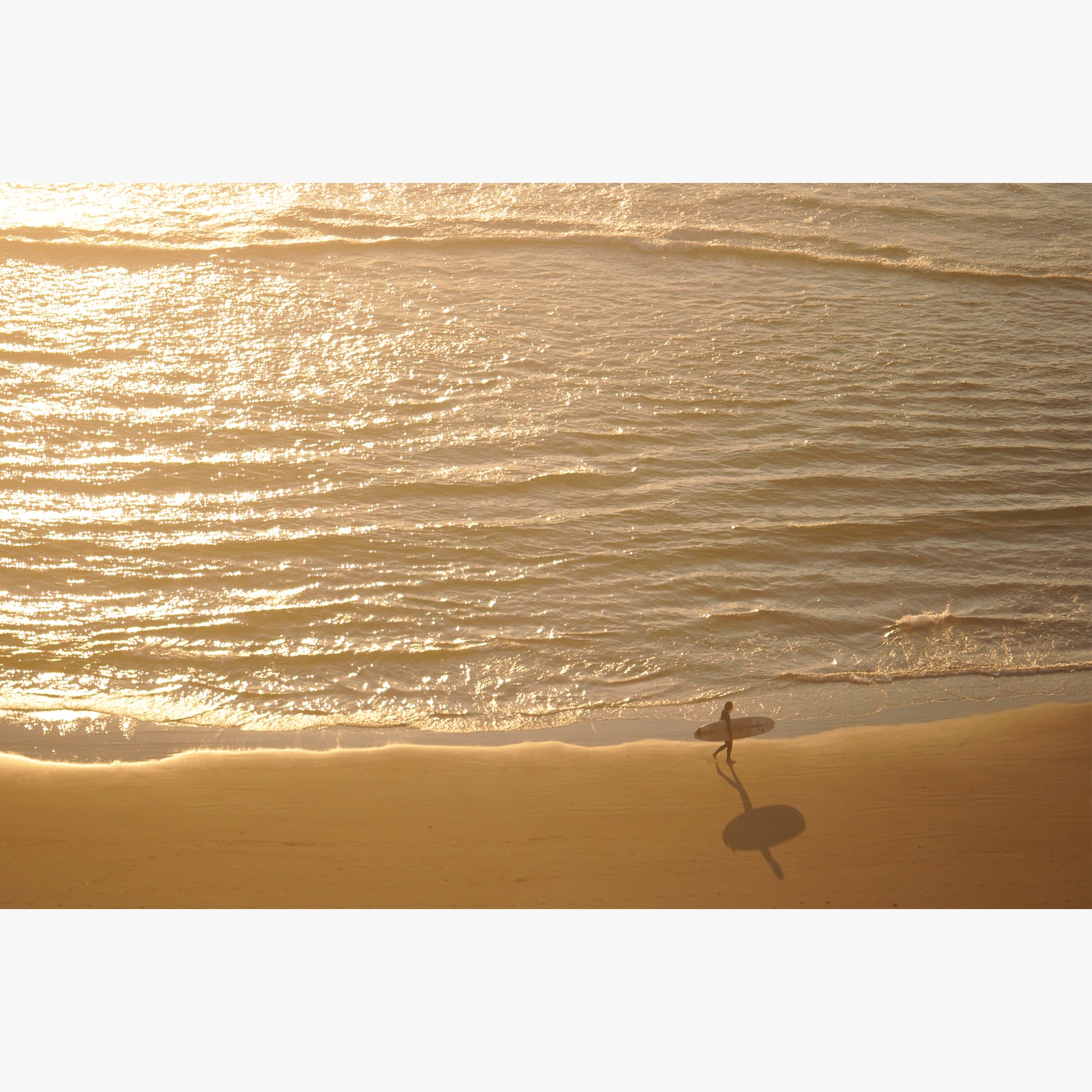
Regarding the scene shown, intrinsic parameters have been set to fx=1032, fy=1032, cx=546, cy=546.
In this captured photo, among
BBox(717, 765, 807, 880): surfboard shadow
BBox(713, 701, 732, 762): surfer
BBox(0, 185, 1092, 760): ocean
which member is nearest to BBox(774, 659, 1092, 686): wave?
BBox(0, 185, 1092, 760): ocean

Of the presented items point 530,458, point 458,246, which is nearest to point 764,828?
point 530,458

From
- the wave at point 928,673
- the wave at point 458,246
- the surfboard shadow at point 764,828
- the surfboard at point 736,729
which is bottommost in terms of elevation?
the surfboard shadow at point 764,828

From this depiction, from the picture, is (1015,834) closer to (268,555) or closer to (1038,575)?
(1038,575)

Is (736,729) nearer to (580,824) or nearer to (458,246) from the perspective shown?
(580,824)

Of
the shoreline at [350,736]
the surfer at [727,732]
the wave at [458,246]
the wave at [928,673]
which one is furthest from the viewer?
the wave at [458,246]

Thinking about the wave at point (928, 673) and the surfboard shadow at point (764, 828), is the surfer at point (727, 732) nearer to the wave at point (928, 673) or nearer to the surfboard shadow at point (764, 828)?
the surfboard shadow at point (764, 828)

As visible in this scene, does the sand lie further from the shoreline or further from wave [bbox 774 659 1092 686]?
wave [bbox 774 659 1092 686]

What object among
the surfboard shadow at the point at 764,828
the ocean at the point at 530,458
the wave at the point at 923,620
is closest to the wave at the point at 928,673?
the ocean at the point at 530,458

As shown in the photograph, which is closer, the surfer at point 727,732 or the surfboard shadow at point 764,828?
the surfboard shadow at point 764,828
